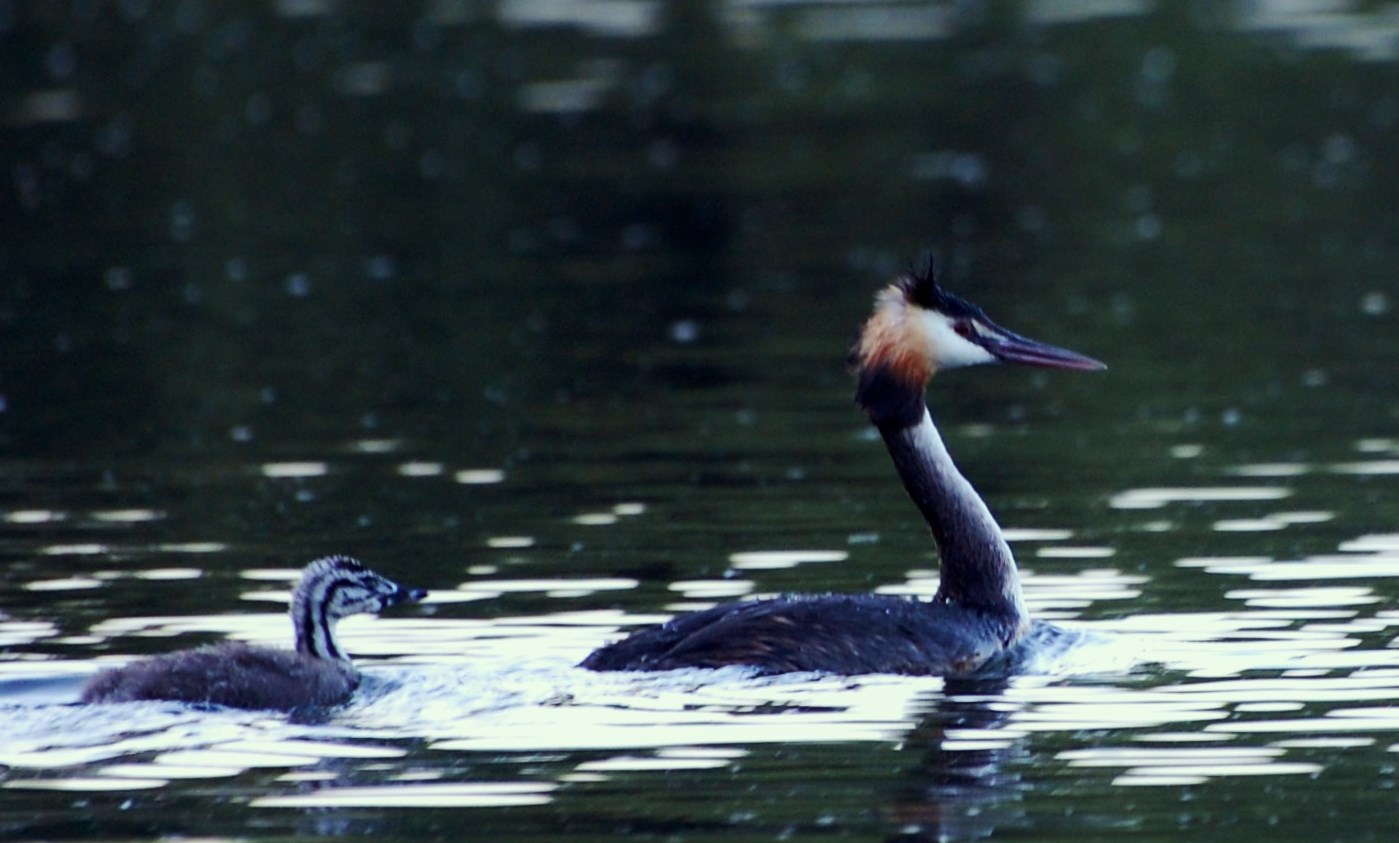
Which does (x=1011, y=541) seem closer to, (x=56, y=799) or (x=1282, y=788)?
(x=1282, y=788)

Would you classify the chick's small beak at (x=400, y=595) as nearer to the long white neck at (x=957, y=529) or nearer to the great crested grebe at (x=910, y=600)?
the great crested grebe at (x=910, y=600)

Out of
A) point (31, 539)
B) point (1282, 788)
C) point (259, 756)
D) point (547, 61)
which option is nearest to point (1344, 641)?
point (1282, 788)

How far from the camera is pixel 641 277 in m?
27.8

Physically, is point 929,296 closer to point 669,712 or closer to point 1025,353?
point 1025,353

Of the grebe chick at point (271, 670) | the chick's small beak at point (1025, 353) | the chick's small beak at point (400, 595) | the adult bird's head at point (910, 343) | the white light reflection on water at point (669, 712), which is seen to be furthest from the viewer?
the chick's small beak at point (1025, 353)

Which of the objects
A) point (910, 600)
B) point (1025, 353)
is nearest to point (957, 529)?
point (910, 600)

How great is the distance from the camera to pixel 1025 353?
14.8 metres

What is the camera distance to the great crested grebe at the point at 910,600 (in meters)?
13.1

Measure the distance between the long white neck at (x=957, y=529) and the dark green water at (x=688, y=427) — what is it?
62 cm

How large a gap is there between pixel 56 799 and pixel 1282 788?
442cm

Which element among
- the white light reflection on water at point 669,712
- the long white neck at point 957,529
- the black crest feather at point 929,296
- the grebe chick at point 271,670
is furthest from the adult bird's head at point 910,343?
the grebe chick at point 271,670

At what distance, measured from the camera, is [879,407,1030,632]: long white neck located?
556 inches

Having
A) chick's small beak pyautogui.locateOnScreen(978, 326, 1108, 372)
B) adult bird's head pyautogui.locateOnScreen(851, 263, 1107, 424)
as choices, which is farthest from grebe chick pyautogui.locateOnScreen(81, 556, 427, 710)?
chick's small beak pyautogui.locateOnScreen(978, 326, 1108, 372)

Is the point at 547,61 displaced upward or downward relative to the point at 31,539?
upward
